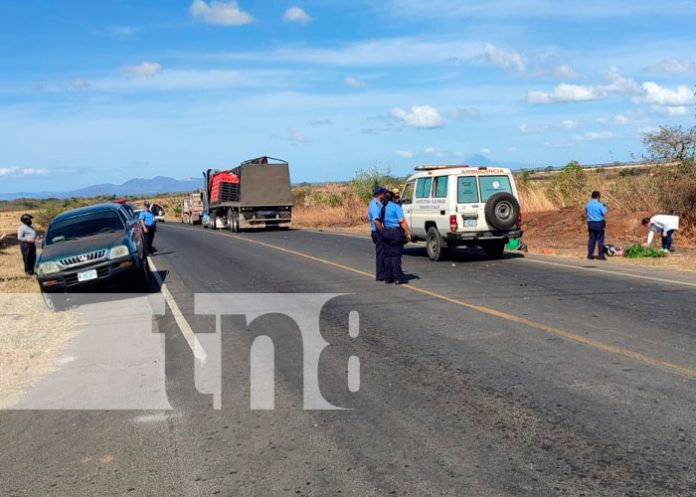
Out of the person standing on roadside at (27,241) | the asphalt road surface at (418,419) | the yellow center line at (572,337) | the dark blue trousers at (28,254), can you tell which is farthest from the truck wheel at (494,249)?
the dark blue trousers at (28,254)

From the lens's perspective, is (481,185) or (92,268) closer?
(92,268)

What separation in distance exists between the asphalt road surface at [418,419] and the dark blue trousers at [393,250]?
2905 millimetres

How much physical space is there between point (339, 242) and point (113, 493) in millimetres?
21256

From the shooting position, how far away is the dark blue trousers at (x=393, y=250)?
13.6 meters

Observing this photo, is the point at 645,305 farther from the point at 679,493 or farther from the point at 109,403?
the point at 109,403

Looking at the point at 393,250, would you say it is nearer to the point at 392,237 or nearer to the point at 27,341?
the point at 392,237

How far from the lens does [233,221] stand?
120 ft

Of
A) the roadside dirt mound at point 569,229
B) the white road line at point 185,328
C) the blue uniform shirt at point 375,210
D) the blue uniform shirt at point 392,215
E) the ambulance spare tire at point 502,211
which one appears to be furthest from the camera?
the roadside dirt mound at point 569,229

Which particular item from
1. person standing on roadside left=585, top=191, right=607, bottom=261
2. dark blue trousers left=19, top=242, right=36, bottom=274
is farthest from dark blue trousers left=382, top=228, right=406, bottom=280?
dark blue trousers left=19, top=242, right=36, bottom=274

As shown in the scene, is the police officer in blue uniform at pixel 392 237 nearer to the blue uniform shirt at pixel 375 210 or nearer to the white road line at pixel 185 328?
the blue uniform shirt at pixel 375 210

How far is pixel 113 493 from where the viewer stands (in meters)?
4.47

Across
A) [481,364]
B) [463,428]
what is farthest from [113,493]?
[481,364]

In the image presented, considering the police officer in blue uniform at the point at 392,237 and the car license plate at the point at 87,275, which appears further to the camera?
the police officer in blue uniform at the point at 392,237

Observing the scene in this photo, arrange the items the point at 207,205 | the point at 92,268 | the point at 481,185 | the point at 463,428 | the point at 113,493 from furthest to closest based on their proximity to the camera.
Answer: the point at 207,205
the point at 481,185
the point at 92,268
the point at 463,428
the point at 113,493
